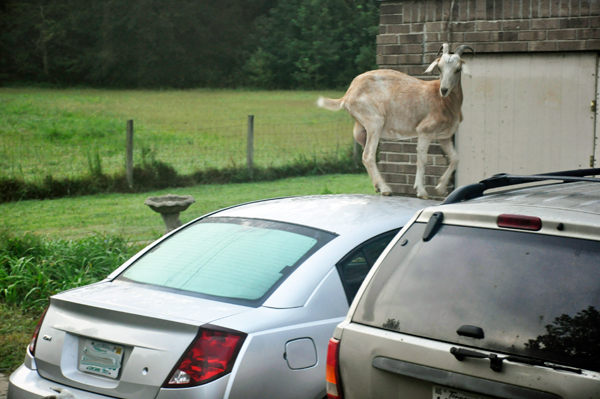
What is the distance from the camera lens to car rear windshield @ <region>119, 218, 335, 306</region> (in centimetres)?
361

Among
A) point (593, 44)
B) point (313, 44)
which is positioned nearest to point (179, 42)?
point (313, 44)

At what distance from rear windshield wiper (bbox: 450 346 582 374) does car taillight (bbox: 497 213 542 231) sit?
1.62ft

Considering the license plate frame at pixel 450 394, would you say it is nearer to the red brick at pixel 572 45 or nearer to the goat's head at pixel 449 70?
the goat's head at pixel 449 70

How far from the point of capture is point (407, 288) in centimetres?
263

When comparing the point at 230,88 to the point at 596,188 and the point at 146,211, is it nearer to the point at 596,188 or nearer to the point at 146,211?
the point at 146,211

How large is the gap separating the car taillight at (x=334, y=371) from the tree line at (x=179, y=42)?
34.7 metres

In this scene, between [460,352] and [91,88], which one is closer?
[460,352]

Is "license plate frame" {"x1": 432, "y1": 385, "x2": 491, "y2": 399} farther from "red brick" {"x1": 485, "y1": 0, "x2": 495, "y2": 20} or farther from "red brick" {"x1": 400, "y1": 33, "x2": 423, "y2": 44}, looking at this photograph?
"red brick" {"x1": 400, "y1": 33, "x2": 423, "y2": 44}

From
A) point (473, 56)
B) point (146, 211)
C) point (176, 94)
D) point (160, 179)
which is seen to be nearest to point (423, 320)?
point (473, 56)

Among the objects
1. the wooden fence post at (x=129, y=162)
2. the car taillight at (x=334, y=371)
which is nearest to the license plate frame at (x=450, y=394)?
the car taillight at (x=334, y=371)

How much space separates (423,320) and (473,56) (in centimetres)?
602

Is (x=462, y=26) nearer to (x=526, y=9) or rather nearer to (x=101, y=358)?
(x=526, y=9)

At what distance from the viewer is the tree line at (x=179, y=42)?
37625 millimetres

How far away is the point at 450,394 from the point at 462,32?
20.6ft
